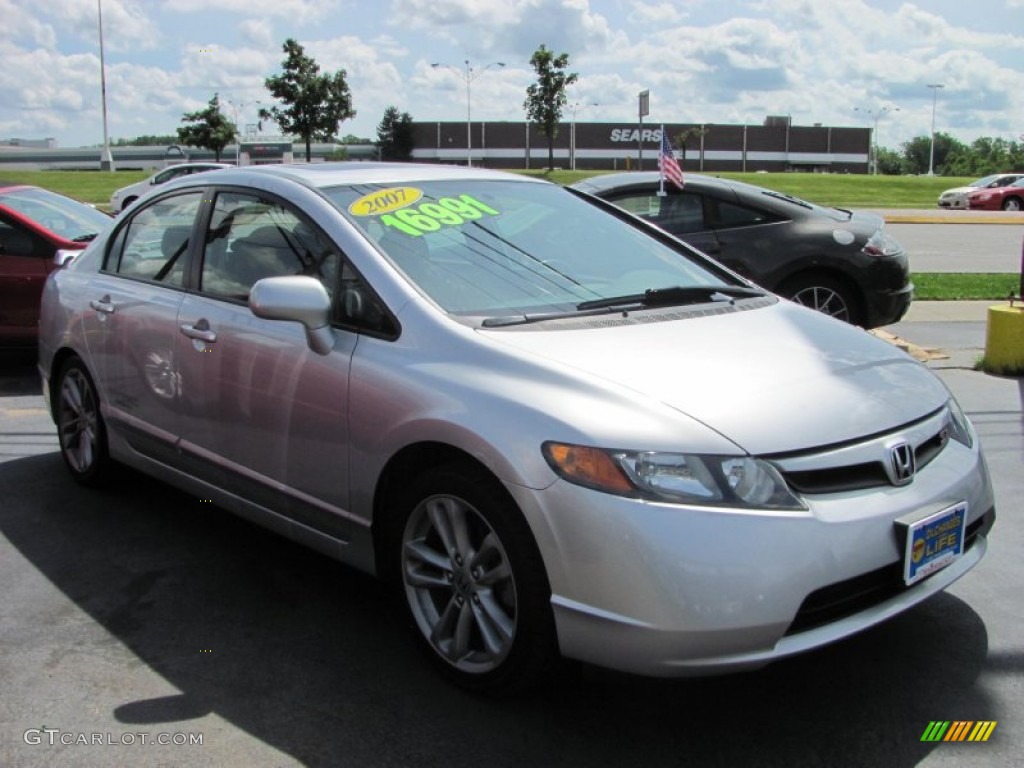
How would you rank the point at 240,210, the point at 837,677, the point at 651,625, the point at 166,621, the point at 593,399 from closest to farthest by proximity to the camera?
1. the point at 651,625
2. the point at 593,399
3. the point at 837,677
4. the point at 166,621
5. the point at 240,210

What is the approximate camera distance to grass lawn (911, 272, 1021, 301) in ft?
38.4

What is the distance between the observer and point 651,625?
2.59 metres

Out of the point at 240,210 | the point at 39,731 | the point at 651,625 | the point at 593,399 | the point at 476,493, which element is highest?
the point at 240,210

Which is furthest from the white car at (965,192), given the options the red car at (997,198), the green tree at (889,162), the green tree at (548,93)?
the green tree at (889,162)

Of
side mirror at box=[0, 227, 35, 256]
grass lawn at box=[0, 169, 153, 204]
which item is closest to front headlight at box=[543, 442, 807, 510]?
side mirror at box=[0, 227, 35, 256]

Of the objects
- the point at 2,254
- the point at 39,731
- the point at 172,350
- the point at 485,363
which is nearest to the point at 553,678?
the point at 485,363

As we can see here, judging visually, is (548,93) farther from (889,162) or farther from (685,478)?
(889,162)

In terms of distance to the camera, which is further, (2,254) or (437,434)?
(2,254)

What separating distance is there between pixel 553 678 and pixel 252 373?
1625 mm

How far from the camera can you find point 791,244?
8281 mm

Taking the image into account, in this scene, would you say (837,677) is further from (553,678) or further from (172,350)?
(172,350)

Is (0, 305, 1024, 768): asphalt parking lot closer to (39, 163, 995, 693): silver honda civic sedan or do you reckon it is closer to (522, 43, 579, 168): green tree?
(39, 163, 995, 693): silver honda civic sedan

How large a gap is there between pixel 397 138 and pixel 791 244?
86.9 meters

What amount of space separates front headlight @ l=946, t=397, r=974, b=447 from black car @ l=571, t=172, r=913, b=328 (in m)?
4.75
